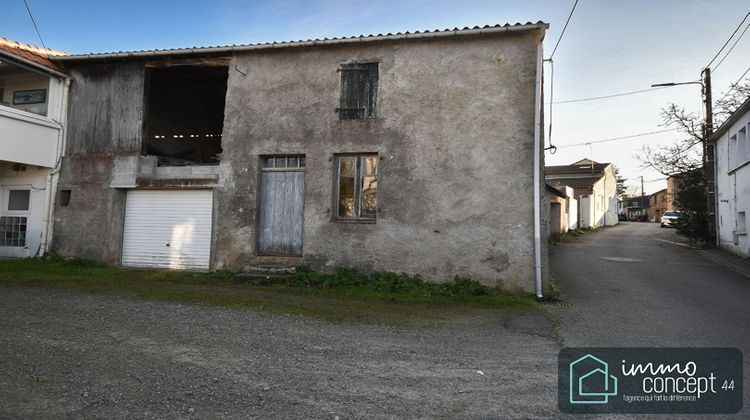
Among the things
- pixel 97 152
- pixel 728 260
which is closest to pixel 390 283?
pixel 97 152

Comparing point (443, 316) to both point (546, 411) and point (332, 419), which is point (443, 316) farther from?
point (332, 419)

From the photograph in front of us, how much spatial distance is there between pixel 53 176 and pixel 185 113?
470 cm

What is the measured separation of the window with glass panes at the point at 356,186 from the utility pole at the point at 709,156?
15.0 meters

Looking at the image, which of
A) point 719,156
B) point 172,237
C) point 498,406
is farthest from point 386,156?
point 719,156

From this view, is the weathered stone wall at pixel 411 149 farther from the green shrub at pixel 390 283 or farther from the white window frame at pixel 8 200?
the white window frame at pixel 8 200

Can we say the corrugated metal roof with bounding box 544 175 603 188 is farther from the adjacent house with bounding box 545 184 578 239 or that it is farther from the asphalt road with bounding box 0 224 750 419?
the asphalt road with bounding box 0 224 750 419

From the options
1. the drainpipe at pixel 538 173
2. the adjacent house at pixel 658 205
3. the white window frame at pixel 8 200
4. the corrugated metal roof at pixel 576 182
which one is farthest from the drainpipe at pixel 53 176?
the adjacent house at pixel 658 205

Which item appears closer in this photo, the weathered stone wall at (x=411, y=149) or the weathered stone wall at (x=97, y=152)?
the weathered stone wall at (x=411, y=149)

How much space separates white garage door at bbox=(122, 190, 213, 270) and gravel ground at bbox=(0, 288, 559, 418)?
424 centimetres

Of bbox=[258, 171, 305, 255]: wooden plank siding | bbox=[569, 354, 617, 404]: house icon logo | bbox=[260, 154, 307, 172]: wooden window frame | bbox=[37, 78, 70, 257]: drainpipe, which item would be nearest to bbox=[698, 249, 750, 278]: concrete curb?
bbox=[569, 354, 617, 404]: house icon logo

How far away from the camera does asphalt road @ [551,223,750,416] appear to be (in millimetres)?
5488

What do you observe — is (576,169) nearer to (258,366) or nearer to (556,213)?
(556,213)

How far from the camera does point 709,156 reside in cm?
1734

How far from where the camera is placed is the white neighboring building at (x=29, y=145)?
35.2 feet
